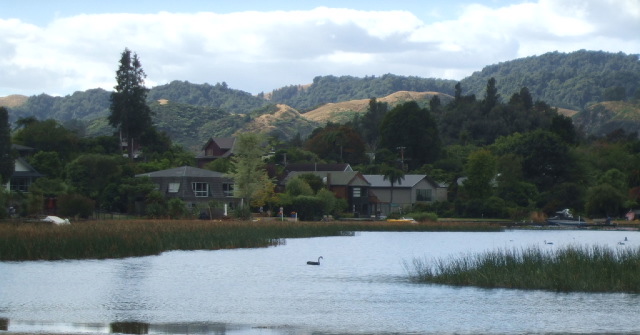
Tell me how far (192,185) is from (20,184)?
19.5m

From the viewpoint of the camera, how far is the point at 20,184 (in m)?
107

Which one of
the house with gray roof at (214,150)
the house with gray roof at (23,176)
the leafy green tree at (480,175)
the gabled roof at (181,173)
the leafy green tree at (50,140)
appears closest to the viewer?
the house with gray roof at (23,176)

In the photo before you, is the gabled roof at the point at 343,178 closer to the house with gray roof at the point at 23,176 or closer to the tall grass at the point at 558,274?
the house with gray roof at the point at 23,176

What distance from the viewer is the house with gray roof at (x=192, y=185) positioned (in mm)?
105250

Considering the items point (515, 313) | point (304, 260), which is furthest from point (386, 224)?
point (515, 313)

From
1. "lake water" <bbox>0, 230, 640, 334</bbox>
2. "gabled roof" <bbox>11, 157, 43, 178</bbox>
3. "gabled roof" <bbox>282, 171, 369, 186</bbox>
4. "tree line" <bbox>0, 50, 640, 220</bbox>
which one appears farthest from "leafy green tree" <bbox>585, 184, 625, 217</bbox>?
"lake water" <bbox>0, 230, 640, 334</bbox>

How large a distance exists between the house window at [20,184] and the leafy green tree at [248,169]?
75.9 feet

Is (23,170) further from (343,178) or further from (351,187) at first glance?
(351,187)

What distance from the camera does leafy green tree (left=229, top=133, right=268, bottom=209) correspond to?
4058 inches

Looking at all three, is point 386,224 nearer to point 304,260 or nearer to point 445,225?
point 445,225

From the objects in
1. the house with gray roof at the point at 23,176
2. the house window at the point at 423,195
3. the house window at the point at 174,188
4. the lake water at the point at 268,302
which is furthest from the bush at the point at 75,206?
the house window at the point at 423,195

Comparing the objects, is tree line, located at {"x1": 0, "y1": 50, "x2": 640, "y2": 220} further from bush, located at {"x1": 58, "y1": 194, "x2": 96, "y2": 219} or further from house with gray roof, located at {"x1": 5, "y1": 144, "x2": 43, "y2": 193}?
house with gray roof, located at {"x1": 5, "y1": 144, "x2": 43, "y2": 193}

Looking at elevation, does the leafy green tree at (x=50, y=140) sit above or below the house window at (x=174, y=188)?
above

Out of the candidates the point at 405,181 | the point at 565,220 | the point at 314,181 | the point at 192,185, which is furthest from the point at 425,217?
the point at 405,181
